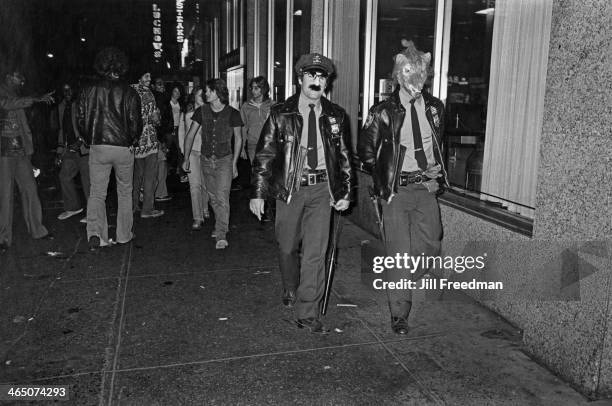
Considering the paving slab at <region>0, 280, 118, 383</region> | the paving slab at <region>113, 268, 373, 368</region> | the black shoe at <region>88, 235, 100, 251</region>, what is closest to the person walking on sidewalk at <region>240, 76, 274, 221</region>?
the black shoe at <region>88, 235, 100, 251</region>

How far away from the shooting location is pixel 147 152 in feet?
28.1

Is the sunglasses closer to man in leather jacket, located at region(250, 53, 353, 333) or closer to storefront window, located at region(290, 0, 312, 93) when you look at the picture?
man in leather jacket, located at region(250, 53, 353, 333)

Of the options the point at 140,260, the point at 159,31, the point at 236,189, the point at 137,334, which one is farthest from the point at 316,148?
the point at 159,31

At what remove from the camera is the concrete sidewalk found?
3582mm

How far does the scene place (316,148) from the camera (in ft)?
14.6

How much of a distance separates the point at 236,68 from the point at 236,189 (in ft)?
36.3

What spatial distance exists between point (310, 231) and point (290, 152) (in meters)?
0.63

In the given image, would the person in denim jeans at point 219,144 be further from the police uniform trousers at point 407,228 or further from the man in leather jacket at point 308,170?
the police uniform trousers at point 407,228

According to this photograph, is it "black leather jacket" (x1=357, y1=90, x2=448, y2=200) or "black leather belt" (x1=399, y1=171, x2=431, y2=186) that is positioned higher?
"black leather jacket" (x1=357, y1=90, x2=448, y2=200)

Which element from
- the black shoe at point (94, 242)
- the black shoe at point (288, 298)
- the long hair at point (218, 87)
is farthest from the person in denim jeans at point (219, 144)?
the black shoe at point (288, 298)

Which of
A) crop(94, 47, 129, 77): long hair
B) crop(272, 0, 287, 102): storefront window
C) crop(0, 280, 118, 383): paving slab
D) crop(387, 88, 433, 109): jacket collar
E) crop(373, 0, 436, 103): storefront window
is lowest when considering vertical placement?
crop(0, 280, 118, 383): paving slab

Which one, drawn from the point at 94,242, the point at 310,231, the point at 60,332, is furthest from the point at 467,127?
the point at 60,332

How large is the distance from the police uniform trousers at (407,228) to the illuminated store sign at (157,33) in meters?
37.3
